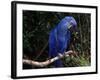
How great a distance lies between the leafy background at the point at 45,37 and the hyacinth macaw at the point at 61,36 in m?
0.03

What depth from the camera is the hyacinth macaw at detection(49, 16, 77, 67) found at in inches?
77.3

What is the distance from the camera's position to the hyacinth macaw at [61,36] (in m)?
1.96

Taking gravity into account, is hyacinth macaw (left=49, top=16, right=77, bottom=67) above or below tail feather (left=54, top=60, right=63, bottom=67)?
above

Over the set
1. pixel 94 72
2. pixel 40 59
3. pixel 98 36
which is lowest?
pixel 94 72

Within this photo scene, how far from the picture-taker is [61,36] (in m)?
2.00

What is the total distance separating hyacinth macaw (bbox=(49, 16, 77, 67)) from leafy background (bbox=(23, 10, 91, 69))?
30mm

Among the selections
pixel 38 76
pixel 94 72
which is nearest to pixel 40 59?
pixel 38 76

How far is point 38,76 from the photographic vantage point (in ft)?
6.24

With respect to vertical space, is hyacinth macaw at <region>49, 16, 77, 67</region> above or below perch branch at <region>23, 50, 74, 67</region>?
above

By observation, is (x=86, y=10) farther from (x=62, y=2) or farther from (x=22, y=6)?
(x=22, y=6)

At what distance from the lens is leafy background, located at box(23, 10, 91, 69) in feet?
6.17

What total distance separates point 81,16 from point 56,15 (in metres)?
0.23

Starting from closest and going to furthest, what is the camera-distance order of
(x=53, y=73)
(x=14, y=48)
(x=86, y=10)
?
(x=14, y=48) < (x=53, y=73) < (x=86, y=10)

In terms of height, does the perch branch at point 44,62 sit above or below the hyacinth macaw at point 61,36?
below
